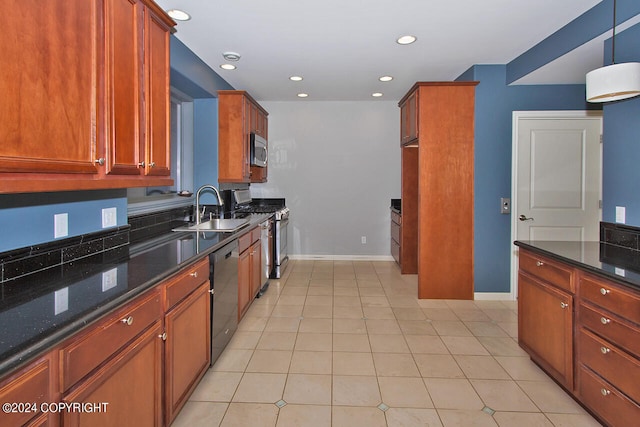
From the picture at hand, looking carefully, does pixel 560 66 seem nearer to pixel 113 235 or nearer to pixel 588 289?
pixel 588 289

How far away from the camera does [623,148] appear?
2652mm

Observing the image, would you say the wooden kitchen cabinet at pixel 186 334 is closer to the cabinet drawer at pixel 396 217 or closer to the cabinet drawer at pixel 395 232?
the cabinet drawer at pixel 396 217

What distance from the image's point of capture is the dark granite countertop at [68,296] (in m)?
1.01

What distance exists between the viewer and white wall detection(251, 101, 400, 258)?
20.5ft

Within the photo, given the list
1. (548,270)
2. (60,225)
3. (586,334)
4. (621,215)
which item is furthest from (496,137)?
(60,225)

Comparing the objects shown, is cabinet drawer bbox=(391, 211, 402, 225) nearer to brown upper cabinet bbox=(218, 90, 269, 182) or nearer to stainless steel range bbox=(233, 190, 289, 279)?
stainless steel range bbox=(233, 190, 289, 279)

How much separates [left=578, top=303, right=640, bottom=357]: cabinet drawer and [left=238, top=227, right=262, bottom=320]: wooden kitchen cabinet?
7.96 ft

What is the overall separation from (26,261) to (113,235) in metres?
0.68

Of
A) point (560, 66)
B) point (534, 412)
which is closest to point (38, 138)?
point (534, 412)

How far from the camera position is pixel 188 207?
399 centimetres

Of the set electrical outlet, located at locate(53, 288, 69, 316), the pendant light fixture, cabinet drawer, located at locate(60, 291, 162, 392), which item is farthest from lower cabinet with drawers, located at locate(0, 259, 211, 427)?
the pendant light fixture

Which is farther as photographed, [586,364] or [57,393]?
[586,364]

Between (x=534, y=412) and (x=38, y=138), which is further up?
(x=38, y=138)

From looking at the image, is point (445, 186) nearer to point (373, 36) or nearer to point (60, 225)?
point (373, 36)
